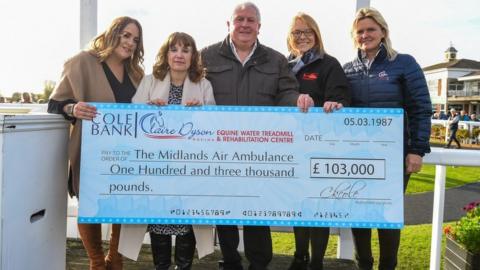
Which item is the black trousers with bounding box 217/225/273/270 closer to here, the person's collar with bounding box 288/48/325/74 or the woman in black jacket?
the woman in black jacket

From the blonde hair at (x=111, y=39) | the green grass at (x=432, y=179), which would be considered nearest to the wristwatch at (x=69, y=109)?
the blonde hair at (x=111, y=39)

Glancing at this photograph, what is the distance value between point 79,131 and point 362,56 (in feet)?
6.97

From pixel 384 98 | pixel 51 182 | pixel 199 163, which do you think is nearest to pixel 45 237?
pixel 51 182

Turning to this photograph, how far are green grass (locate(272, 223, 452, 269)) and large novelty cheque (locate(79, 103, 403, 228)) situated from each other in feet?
6.05

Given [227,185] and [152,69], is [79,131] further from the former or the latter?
[227,185]

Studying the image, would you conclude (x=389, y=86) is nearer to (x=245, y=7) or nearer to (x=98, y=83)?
(x=245, y=7)

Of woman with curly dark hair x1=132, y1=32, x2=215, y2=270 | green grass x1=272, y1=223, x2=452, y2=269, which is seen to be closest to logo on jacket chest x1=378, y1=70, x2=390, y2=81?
woman with curly dark hair x1=132, y1=32, x2=215, y2=270

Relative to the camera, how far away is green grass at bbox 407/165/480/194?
409 inches

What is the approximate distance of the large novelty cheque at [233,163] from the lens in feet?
10.00

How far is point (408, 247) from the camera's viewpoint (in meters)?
5.17

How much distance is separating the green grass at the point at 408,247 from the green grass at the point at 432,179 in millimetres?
4150

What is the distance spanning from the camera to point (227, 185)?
3.07 meters

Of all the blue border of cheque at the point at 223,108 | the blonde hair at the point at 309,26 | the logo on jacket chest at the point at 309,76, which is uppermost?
the blonde hair at the point at 309,26

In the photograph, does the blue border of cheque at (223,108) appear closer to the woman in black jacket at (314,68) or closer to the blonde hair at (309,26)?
the woman in black jacket at (314,68)
